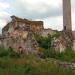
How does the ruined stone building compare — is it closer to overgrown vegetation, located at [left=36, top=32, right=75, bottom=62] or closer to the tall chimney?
overgrown vegetation, located at [left=36, top=32, right=75, bottom=62]

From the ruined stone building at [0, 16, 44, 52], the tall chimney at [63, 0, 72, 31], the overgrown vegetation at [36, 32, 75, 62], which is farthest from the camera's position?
the tall chimney at [63, 0, 72, 31]

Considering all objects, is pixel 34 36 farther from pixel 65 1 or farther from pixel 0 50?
pixel 65 1

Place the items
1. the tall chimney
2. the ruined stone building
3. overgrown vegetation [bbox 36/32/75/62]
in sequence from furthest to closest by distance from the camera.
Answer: the tall chimney → the ruined stone building → overgrown vegetation [bbox 36/32/75/62]

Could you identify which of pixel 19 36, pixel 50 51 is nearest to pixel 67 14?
pixel 19 36

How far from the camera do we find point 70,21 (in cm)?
4459

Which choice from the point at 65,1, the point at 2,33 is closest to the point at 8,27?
the point at 2,33

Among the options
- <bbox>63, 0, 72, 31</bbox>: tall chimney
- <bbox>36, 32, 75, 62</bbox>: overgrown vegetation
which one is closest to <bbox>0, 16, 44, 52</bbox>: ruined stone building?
<bbox>36, 32, 75, 62</bbox>: overgrown vegetation

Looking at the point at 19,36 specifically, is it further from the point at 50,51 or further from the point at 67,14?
the point at 67,14

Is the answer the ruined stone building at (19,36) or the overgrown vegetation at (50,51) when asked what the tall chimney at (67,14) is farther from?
the ruined stone building at (19,36)

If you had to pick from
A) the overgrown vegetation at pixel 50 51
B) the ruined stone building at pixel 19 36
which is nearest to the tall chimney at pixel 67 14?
the overgrown vegetation at pixel 50 51

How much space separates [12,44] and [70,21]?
49.8ft

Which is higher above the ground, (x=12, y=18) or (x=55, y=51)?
(x=12, y=18)

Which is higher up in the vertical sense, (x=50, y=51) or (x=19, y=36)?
(x=19, y=36)

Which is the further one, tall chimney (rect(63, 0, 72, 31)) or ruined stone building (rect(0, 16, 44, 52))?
tall chimney (rect(63, 0, 72, 31))
